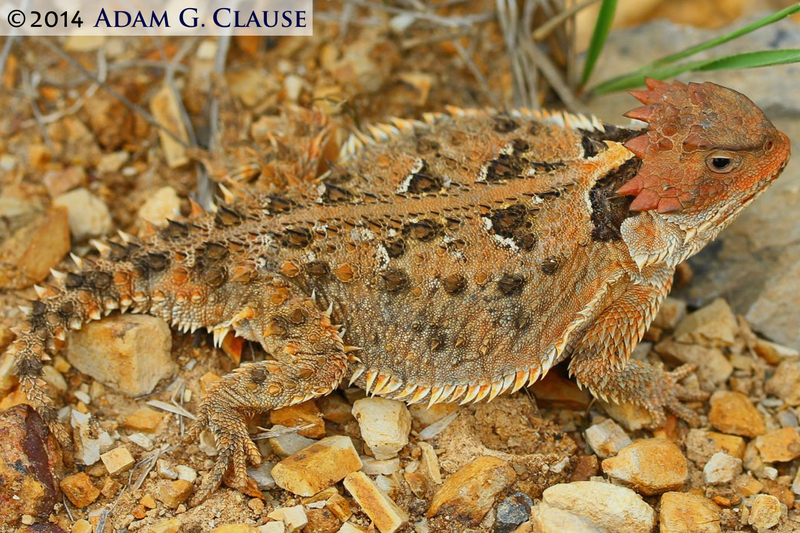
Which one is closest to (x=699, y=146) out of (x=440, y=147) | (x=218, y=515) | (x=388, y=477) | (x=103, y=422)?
(x=440, y=147)

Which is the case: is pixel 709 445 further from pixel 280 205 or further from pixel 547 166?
pixel 280 205

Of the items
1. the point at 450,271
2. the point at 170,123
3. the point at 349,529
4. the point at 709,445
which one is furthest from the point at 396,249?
the point at 170,123

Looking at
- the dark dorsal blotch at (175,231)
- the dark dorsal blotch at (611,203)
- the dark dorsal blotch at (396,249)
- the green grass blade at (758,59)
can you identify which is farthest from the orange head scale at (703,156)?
the dark dorsal blotch at (175,231)

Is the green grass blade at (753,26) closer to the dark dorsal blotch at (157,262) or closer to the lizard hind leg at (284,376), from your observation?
the lizard hind leg at (284,376)

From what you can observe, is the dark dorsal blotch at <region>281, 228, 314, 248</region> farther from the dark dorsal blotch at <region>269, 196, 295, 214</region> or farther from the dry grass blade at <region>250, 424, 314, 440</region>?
the dry grass blade at <region>250, 424, 314, 440</region>

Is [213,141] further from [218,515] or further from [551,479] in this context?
[551,479]
